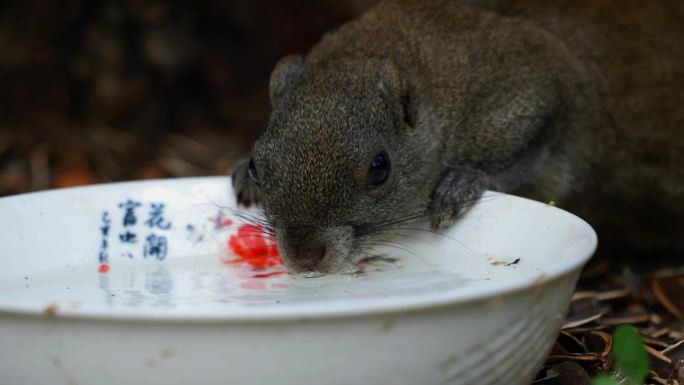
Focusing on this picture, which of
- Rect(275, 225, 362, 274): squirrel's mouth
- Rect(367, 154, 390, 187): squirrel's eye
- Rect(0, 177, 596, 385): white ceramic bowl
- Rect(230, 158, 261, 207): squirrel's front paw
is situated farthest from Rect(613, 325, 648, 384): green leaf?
Rect(230, 158, 261, 207): squirrel's front paw

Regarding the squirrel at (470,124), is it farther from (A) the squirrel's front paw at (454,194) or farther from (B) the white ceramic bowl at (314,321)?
(B) the white ceramic bowl at (314,321)

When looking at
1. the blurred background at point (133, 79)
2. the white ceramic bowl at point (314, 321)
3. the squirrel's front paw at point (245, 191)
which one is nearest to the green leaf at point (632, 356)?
the white ceramic bowl at point (314, 321)

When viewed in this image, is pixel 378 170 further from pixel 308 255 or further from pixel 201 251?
pixel 201 251

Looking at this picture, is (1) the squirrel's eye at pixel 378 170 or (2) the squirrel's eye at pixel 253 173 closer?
(1) the squirrel's eye at pixel 378 170

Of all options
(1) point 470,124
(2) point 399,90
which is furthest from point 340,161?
(1) point 470,124

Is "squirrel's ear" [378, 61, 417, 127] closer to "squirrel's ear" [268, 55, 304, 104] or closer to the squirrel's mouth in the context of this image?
"squirrel's ear" [268, 55, 304, 104]

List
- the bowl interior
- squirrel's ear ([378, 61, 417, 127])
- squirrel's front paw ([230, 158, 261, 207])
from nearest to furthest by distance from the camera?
the bowl interior < squirrel's ear ([378, 61, 417, 127]) < squirrel's front paw ([230, 158, 261, 207])

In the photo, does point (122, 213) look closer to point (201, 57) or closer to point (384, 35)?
point (384, 35)
